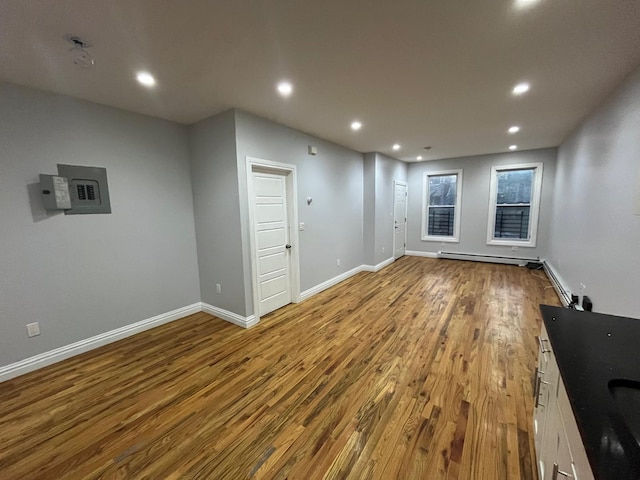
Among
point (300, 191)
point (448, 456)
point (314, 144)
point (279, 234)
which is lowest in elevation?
point (448, 456)

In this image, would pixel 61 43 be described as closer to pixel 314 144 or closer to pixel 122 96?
pixel 122 96

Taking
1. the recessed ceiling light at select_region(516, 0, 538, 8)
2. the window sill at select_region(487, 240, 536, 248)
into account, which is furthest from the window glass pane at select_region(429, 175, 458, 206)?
the recessed ceiling light at select_region(516, 0, 538, 8)

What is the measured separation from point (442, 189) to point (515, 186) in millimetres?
1599

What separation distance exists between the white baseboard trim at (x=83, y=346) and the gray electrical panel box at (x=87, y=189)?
1.39 m

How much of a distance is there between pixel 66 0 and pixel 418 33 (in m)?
2.07

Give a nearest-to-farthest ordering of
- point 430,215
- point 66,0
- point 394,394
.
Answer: point 66,0 < point 394,394 < point 430,215

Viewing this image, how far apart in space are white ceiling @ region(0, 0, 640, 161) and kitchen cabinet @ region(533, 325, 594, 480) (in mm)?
1990

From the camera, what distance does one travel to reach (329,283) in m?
4.84

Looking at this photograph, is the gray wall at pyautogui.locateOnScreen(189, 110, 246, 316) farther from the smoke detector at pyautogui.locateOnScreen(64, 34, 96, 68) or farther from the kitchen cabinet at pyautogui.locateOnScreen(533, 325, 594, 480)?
the kitchen cabinet at pyautogui.locateOnScreen(533, 325, 594, 480)

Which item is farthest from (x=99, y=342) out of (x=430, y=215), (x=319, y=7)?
(x=430, y=215)

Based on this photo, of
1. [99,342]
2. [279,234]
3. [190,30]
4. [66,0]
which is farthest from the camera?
[279,234]

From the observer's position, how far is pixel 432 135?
4383 mm

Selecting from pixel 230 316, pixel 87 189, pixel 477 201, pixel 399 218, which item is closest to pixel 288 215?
pixel 230 316

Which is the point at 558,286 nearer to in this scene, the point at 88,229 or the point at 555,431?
the point at 555,431
